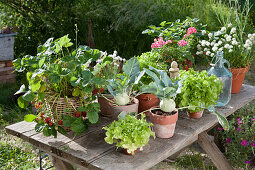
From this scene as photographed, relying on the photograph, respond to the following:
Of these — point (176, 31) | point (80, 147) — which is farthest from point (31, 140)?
point (176, 31)

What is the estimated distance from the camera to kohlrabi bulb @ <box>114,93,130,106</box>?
4.77 ft

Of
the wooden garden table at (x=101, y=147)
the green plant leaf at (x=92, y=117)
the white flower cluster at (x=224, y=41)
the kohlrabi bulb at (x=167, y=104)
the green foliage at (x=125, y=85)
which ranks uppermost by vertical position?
the white flower cluster at (x=224, y=41)

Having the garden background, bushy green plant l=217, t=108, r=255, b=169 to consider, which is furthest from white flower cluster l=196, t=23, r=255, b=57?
the garden background

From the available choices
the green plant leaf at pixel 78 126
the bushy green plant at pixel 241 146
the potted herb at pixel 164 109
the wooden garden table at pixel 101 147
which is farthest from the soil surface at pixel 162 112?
the bushy green plant at pixel 241 146

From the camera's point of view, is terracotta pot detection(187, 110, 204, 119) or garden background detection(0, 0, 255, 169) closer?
terracotta pot detection(187, 110, 204, 119)

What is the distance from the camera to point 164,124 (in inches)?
55.1

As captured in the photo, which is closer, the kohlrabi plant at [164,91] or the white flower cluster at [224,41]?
the kohlrabi plant at [164,91]

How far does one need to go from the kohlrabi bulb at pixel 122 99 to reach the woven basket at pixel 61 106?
0.67 ft

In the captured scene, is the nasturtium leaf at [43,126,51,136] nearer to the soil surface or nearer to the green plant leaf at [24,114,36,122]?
the green plant leaf at [24,114,36,122]

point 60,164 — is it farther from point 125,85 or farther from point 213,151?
point 213,151

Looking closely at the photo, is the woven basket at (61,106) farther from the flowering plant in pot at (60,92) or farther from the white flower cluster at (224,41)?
the white flower cluster at (224,41)

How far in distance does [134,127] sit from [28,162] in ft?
5.68

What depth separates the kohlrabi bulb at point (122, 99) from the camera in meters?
1.45

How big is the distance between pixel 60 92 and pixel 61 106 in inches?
2.9
